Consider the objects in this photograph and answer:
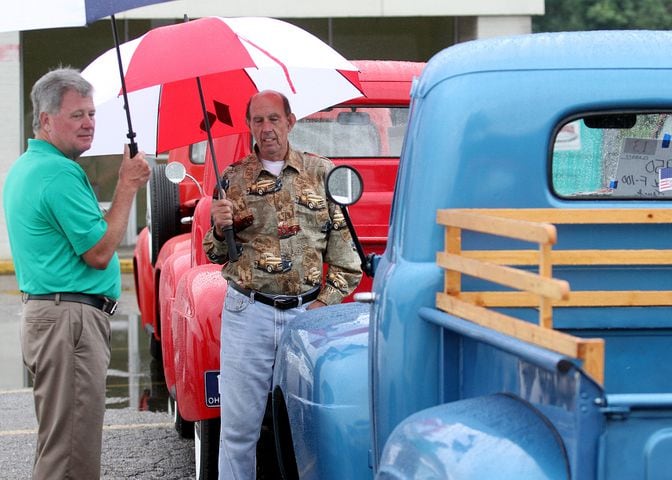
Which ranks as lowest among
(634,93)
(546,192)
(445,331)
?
(445,331)

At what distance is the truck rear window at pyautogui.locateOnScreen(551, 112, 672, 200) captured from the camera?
130 inches

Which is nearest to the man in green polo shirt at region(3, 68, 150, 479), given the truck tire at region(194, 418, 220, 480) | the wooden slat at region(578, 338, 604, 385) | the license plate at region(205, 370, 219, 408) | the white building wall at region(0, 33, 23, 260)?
the license plate at region(205, 370, 219, 408)

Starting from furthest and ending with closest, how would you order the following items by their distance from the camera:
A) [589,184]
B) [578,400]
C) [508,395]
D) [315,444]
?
[315,444] < [589,184] < [508,395] < [578,400]

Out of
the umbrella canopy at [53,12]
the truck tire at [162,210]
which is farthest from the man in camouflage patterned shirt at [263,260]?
the truck tire at [162,210]

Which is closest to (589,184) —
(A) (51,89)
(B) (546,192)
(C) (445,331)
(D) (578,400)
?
(B) (546,192)

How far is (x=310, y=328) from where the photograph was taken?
4320 millimetres

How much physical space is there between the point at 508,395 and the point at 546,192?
64 centimetres

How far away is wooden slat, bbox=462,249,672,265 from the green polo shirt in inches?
66.3

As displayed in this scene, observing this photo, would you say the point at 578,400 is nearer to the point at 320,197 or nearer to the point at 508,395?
the point at 508,395

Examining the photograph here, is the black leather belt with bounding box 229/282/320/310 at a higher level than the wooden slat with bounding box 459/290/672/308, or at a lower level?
lower

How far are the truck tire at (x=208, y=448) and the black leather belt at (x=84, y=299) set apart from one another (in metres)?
1.13

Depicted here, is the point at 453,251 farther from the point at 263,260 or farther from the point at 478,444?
the point at 263,260

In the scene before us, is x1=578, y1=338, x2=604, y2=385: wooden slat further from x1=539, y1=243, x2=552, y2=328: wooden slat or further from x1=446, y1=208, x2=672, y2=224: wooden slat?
x1=446, y1=208, x2=672, y2=224: wooden slat

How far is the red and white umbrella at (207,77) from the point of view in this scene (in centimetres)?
498
